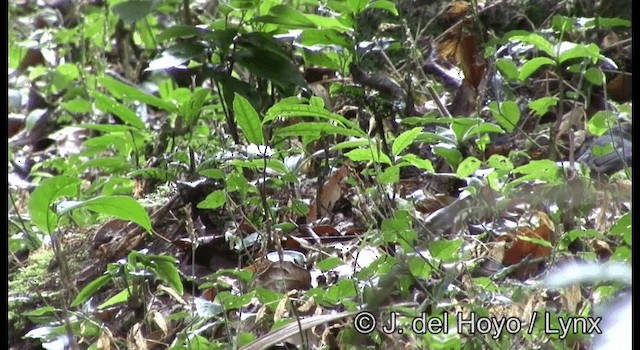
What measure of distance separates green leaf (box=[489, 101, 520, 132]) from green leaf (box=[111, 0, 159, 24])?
2.47ft

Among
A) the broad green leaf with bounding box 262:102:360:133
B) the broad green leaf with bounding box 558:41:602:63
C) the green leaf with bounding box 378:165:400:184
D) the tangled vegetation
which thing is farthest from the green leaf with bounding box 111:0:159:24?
the broad green leaf with bounding box 558:41:602:63

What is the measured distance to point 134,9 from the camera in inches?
82.0

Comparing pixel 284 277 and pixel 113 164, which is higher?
pixel 284 277

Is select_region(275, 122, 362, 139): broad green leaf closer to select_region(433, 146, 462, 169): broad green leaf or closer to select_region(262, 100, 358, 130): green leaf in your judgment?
select_region(262, 100, 358, 130): green leaf

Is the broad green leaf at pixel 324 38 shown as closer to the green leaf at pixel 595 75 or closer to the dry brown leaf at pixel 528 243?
the green leaf at pixel 595 75

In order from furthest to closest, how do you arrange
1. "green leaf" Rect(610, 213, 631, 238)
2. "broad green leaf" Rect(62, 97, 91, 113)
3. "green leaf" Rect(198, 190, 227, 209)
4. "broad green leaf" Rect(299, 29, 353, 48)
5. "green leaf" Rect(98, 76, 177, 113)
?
"broad green leaf" Rect(62, 97, 91, 113), "green leaf" Rect(98, 76, 177, 113), "broad green leaf" Rect(299, 29, 353, 48), "green leaf" Rect(198, 190, 227, 209), "green leaf" Rect(610, 213, 631, 238)

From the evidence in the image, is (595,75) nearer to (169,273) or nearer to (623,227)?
(623,227)

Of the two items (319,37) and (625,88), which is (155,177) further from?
(625,88)

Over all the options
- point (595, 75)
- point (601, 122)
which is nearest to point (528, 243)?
point (601, 122)

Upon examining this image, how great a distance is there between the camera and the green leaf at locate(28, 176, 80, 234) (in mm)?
1580

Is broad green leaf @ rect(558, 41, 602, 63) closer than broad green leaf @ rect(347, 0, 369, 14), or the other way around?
broad green leaf @ rect(558, 41, 602, 63)

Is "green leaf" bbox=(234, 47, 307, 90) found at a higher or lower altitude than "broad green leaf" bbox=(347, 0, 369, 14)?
lower

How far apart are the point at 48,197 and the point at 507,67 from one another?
2.95 feet

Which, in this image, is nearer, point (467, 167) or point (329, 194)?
A: point (467, 167)
